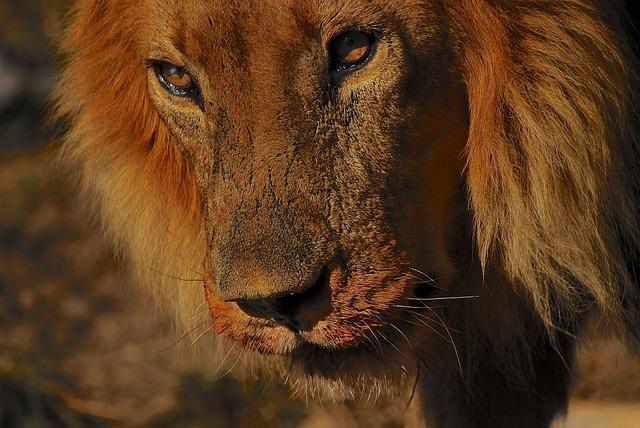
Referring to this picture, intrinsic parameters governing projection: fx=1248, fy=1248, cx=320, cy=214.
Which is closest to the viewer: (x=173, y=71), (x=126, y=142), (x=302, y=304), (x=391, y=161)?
(x=302, y=304)

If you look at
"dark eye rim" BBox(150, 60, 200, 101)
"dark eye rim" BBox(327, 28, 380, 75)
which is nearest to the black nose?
"dark eye rim" BBox(327, 28, 380, 75)

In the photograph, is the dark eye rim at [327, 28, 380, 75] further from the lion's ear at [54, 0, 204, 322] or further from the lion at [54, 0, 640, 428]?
the lion's ear at [54, 0, 204, 322]

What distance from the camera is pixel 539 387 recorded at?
3.69 metres

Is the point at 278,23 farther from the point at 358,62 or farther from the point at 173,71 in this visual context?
the point at 173,71

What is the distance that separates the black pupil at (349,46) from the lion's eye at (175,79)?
1.26ft

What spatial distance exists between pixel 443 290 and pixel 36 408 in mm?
2760

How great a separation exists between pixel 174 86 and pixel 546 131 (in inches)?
35.0

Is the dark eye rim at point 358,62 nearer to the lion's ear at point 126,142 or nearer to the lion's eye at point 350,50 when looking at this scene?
the lion's eye at point 350,50

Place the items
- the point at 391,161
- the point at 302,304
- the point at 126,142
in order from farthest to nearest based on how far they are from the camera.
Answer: the point at 126,142 < the point at 391,161 < the point at 302,304

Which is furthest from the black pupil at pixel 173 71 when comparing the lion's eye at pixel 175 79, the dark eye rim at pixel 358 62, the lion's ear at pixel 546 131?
the lion's ear at pixel 546 131

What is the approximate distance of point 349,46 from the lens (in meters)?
2.70

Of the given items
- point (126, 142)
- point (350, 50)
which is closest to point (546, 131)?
point (350, 50)

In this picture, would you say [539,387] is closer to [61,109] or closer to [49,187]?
[61,109]

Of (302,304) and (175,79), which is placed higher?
(175,79)
